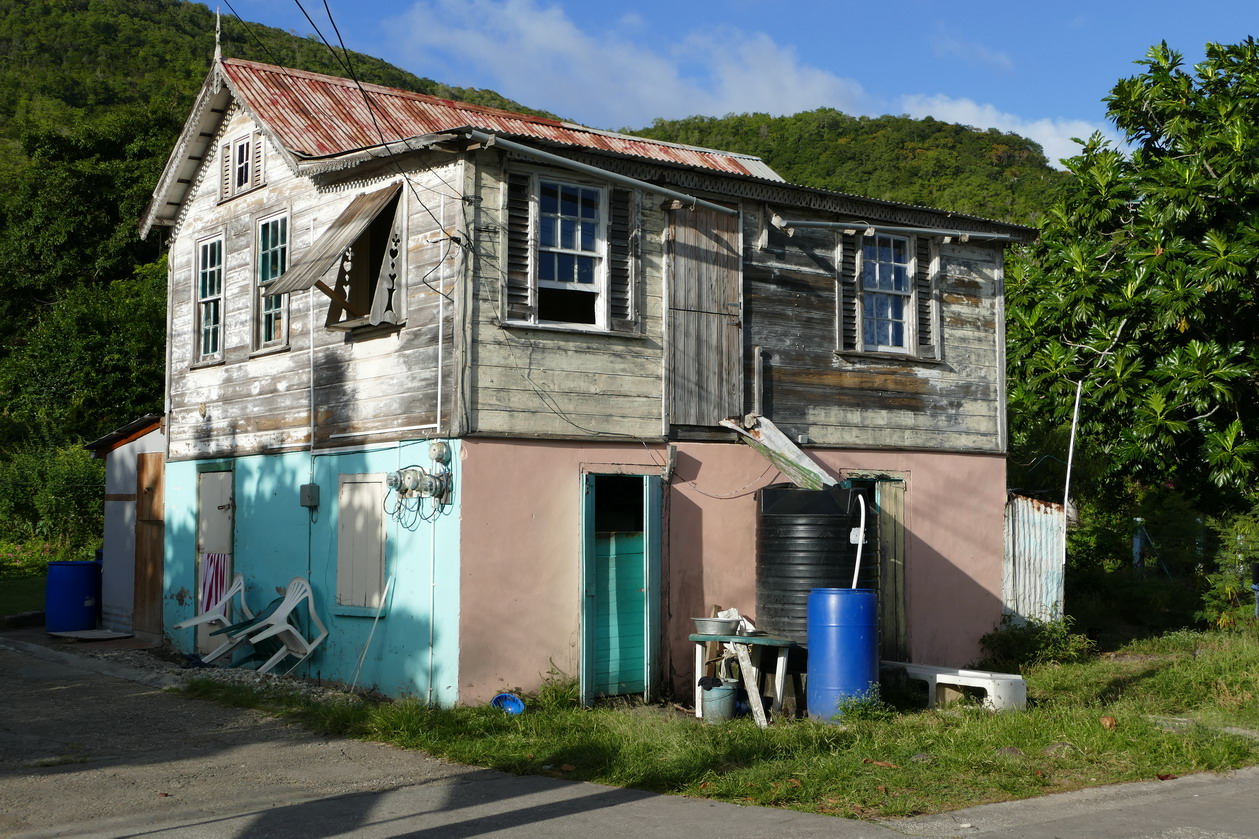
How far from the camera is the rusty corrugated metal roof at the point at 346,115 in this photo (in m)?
14.1

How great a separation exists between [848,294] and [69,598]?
11365 millimetres

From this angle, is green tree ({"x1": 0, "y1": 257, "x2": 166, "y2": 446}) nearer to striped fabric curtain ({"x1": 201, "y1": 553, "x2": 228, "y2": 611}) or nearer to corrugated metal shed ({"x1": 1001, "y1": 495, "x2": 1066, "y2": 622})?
striped fabric curtain ({"x1": 201, "y1": 553, "x2": 228, "y2": 611})

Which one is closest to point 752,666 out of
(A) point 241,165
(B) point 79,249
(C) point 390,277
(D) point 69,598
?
(C) point 390,277

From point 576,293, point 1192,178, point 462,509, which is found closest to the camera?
point 462,509

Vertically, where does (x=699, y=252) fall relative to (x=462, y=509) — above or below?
above

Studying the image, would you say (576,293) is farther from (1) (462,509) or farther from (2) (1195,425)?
(2) (1195,425)

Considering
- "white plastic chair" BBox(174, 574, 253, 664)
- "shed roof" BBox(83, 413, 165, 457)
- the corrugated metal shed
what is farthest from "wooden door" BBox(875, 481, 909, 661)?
"shed roof" BBox(83, 413, 165, 457)

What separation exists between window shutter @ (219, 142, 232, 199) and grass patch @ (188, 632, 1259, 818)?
6.51 metres

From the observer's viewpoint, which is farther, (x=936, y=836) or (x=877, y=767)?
(x=877, y=767)

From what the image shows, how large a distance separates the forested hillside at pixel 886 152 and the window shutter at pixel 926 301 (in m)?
23.9

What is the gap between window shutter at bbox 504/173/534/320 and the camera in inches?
459

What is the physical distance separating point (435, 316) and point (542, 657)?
11.0 feet

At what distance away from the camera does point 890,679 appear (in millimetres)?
12117

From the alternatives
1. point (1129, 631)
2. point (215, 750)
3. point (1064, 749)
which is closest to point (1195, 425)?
point (1129, 631)
